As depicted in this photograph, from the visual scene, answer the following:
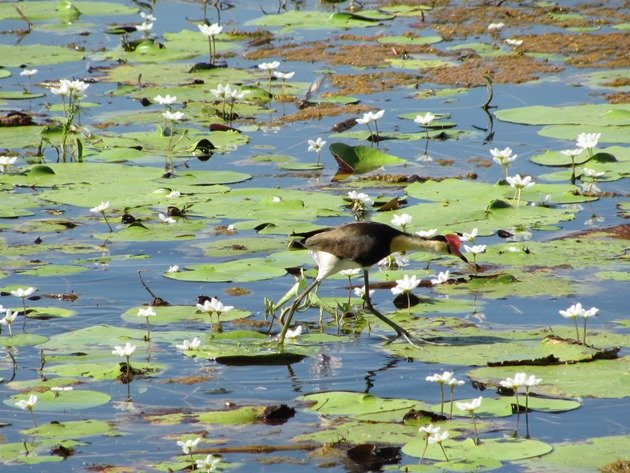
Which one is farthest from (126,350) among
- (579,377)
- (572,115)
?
(572,115)

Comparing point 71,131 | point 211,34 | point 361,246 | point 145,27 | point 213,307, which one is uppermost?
point 145,27

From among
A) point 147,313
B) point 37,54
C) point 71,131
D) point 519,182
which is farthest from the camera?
point 37,54

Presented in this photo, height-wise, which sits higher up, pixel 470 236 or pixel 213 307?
pixel 470 236

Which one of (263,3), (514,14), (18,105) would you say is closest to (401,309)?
(18,105)

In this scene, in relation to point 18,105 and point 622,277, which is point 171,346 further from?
point 18,105

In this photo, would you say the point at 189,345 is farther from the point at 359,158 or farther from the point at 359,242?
the point at 359,158

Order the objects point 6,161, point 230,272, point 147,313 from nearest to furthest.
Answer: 1. point 147,313
2. point 230,272
3. point 6,161

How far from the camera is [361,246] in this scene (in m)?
7.08

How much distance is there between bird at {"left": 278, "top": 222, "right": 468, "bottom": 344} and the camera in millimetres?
7078

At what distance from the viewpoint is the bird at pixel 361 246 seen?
279 inches

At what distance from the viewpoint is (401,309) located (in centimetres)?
765

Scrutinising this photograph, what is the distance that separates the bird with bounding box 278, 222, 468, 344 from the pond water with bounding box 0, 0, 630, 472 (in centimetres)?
25

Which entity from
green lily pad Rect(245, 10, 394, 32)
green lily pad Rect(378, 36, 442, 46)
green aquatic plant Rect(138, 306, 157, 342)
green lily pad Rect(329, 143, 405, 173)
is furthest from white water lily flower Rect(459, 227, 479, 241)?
green lily pad Rect(245, 10, 394, 32)

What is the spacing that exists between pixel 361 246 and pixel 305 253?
150 cm
